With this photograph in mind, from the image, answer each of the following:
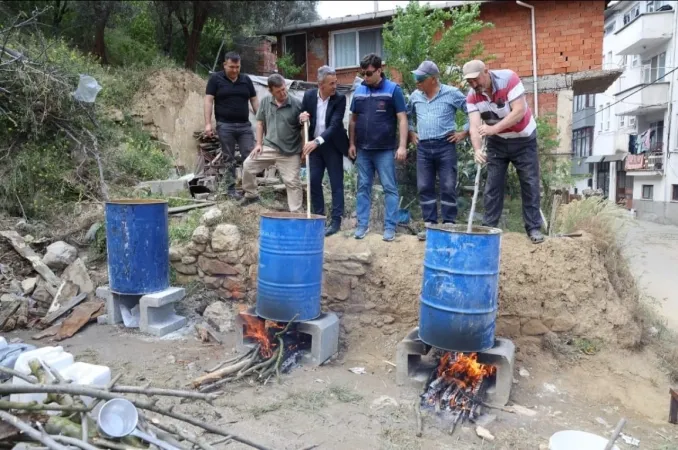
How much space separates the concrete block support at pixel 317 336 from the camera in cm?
401

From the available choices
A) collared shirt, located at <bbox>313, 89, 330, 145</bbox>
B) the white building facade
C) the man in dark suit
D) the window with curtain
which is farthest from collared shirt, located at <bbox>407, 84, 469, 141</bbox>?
the white building facade

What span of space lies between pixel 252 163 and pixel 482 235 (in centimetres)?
296

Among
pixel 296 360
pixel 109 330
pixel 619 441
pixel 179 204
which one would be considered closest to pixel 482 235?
pixel 619 441

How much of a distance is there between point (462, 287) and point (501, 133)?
1.52 meters

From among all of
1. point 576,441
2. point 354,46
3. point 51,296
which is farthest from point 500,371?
point 354,46

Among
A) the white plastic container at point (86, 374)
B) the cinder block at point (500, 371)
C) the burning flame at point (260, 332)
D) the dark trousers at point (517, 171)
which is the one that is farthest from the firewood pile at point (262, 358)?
the dark trousers at point (517, 171)

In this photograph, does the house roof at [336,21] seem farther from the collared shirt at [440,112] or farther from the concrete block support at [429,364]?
the concrete block support at [429,364]

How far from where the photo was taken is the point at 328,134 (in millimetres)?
4793

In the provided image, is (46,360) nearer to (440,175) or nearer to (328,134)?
(328,134)

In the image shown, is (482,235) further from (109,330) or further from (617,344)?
(109,330)

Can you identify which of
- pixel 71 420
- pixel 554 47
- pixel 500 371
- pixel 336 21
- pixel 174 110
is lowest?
pixel 500 371

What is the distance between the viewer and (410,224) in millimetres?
5648

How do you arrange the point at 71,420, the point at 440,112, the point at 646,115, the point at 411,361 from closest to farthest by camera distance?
the point at 71,420
the point at 411,361
the point at 440,112
the point at 646,115

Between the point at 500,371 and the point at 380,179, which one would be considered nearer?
the point at 500,371
